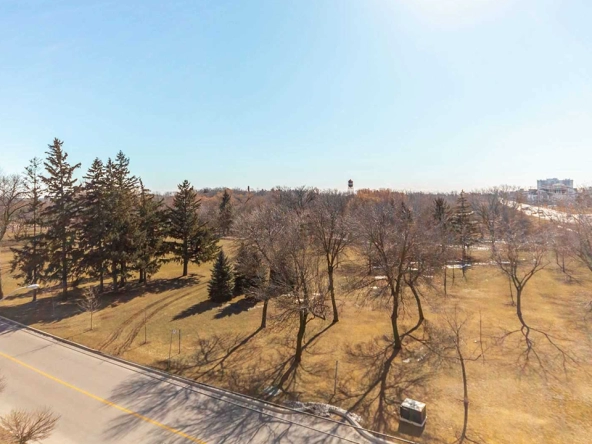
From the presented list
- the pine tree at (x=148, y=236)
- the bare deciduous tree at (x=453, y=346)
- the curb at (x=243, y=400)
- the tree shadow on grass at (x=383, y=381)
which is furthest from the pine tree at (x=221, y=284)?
the bare deciduous tree at (x=453, y=346)

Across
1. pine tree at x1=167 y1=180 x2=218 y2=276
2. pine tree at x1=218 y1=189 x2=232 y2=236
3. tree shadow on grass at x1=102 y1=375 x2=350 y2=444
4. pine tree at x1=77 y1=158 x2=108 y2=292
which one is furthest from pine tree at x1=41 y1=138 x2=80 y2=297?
pine tree at x1=218 y1=189 x2=232 y2=236

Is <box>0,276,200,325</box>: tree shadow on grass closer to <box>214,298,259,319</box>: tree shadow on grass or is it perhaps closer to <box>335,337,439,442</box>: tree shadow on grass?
<box>214,298,259,319</box>: tree shadow on grass

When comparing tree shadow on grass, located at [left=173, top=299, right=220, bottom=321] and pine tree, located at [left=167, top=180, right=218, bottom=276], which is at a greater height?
pine tree, located at [left=167, top=180, right=218, bottom=276]

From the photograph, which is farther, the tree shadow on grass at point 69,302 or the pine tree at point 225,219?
the pine tree at point 225,219

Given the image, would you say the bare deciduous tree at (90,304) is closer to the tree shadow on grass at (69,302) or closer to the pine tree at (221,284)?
the tree shadow on grass at (69,302)

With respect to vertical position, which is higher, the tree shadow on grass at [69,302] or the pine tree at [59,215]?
the pine tree at [59,215]
